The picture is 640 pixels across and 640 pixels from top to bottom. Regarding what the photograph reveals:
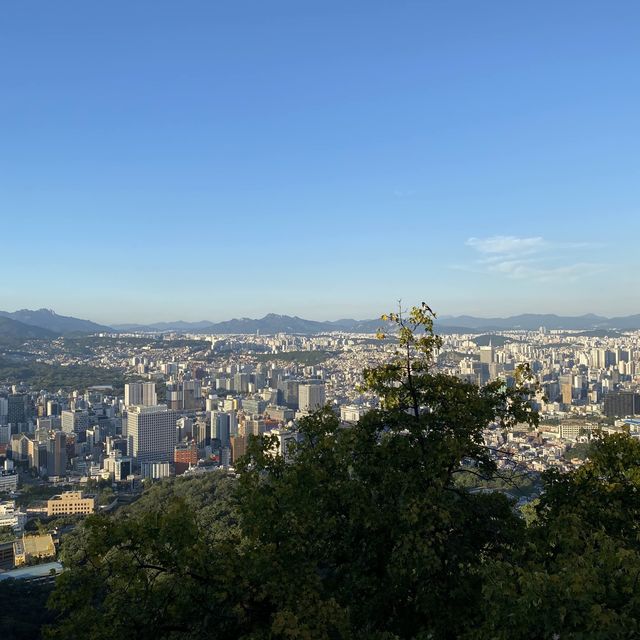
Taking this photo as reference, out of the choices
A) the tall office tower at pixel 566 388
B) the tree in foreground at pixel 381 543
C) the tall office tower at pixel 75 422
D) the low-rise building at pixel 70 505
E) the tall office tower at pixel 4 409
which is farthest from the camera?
the tall office tower at pixel 566 388

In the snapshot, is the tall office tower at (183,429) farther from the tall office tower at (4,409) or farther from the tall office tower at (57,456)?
the tall office tower at (4,409)

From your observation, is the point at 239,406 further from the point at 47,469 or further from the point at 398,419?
the point at 398,419

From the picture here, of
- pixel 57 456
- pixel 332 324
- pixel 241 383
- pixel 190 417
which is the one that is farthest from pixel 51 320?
pixel 57 456

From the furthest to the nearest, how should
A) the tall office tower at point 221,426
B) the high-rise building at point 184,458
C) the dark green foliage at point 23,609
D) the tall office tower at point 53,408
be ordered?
the tall office tower at point 53,408, the tall office tower at point 221,426, the high-rise building at point 184,458, the dark green foliage at point 23,609

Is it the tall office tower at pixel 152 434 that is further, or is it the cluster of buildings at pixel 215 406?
the tall office tower at pixel 152 434

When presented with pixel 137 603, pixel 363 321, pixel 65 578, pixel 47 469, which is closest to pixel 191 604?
pixel 137 603

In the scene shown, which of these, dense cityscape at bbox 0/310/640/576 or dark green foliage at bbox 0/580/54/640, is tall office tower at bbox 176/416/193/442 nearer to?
dense cityscape at bbox 0/310/640/576

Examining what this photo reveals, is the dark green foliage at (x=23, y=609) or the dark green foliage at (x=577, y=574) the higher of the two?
the dark green foliage at (x=577, y=574)

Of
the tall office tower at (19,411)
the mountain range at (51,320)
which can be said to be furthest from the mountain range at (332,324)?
Result: the tall office tower at (19,411)

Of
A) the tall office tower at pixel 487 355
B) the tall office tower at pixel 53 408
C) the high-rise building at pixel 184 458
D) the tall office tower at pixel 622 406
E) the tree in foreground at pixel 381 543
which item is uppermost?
the tree in foreground at pixel 381 543
